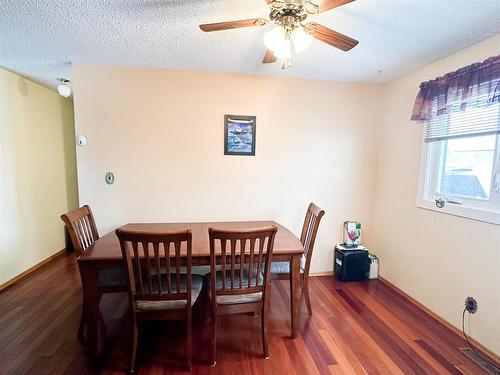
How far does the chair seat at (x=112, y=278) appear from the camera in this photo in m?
1.85

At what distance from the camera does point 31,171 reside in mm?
2924

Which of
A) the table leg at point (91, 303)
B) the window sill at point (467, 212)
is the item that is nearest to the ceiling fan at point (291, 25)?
the window sill at point (467, 212)

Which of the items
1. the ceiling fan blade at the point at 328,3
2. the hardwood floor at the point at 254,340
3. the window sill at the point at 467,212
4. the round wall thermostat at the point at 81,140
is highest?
the ceiling fan blade at the point at 328,3

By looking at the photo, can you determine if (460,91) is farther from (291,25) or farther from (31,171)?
(31,171)

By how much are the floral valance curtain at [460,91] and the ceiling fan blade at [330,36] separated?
44.9 inches

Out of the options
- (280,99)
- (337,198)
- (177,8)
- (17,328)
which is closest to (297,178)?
(337,198)

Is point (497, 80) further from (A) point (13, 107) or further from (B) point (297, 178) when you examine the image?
(A) point (13, 107)

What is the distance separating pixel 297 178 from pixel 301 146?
366 millimetres

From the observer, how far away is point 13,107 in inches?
105

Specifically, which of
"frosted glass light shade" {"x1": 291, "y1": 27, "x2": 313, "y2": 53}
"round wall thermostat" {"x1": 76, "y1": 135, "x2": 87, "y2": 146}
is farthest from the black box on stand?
"round wall thermostat" {"x1": 76, "y1": 135, "x2": 87, "y2": 146}

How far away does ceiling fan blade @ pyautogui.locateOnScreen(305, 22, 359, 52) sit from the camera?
1306mm

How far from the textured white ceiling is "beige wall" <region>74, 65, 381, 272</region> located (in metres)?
0.22

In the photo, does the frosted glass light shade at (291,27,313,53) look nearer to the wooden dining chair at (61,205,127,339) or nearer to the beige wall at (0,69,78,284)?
the wooden dining chair at (61,205,127,339)

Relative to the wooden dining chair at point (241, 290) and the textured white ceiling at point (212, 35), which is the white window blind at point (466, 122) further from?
the wooden dining chair at point (241, 290)
